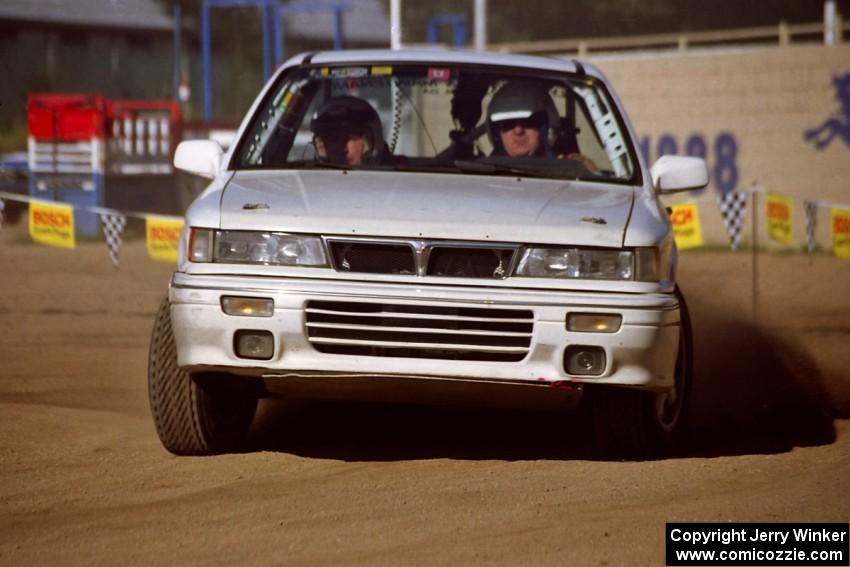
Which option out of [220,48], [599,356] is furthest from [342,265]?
[220,48]

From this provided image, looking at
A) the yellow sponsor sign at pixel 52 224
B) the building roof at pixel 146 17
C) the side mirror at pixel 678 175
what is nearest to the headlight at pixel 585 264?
the side mirror at pixel 678 175

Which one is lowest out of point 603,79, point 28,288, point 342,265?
point 28,288

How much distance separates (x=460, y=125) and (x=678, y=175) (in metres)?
1.02

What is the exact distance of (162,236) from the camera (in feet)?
42.0

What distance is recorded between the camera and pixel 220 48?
150 feet

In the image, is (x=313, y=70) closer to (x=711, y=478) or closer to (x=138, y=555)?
(x=711, y=478)

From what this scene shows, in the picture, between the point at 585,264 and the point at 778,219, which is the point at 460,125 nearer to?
the point at 585,264

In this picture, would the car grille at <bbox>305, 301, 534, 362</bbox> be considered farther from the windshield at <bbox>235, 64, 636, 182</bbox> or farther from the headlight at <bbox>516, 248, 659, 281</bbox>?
the windshield at <bbox>235, 64, 636, 182</bbox>

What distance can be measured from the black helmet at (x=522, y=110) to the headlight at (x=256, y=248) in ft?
4.72

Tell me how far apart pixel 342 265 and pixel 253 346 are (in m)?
0.42

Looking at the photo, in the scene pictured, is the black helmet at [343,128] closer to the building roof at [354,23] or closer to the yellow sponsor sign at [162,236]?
the yellow sponsor sign at [162,236]

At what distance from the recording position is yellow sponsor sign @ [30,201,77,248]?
1240 cm

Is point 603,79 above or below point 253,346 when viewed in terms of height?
above

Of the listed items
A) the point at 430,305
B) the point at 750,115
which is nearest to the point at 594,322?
the point at 430,305
